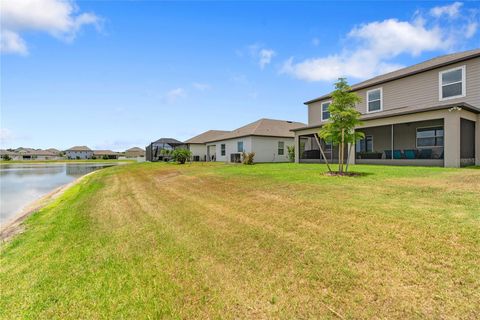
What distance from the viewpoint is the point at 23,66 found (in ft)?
51.8

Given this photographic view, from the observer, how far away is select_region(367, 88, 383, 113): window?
17094mm

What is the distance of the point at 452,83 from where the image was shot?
44.5 feet

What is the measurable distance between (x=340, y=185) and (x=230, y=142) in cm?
2105

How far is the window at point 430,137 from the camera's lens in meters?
15.2

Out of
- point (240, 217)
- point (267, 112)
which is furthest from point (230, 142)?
point (240, 217)

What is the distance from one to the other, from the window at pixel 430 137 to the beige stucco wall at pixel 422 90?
6.42ft

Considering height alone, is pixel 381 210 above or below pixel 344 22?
below

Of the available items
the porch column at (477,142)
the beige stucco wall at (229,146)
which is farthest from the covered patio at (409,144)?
the beige stucco wall at (229,146)

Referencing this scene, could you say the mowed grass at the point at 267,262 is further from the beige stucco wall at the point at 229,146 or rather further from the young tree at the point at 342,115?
the beige stucco wall at the point at 229,146

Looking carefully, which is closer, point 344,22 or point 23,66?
point 344,22

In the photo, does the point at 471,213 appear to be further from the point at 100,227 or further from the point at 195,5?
the point at 195,5

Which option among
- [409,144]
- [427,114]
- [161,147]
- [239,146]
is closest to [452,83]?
Result: [427,114]

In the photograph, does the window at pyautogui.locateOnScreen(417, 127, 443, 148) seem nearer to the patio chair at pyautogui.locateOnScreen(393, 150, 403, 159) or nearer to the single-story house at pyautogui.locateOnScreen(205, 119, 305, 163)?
the patio chair at pyautogui.locateOnScreen(393, 150, 403, 159)

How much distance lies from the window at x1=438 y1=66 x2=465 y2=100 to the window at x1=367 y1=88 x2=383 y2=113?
3.48 metres
